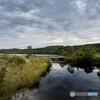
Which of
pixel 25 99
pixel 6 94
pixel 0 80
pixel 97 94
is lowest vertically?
pixel 97 94

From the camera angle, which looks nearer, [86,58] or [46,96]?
[46,96]

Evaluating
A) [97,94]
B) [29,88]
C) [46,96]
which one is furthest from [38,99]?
[97,94]

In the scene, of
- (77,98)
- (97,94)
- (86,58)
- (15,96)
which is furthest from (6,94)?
(86,58)

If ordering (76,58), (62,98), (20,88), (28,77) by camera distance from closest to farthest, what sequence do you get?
(62,98)
(20,88)
(28,77)
(76,58)

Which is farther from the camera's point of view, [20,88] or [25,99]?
[20,88]

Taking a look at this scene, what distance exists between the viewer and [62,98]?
12.3m

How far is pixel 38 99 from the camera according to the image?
38.9 feet

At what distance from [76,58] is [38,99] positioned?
4297 cm

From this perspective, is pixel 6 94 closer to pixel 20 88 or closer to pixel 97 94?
pixel 20 88

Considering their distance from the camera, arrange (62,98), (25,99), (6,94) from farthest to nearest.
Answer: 1. (62,98)
2. (25,99)
3. (6,94)

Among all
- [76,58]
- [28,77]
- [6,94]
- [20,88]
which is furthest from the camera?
[76,58]

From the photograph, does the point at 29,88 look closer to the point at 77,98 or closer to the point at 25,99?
the point at 25,99

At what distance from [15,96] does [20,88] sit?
200 cm

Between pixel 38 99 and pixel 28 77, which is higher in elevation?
pixel 28 77
